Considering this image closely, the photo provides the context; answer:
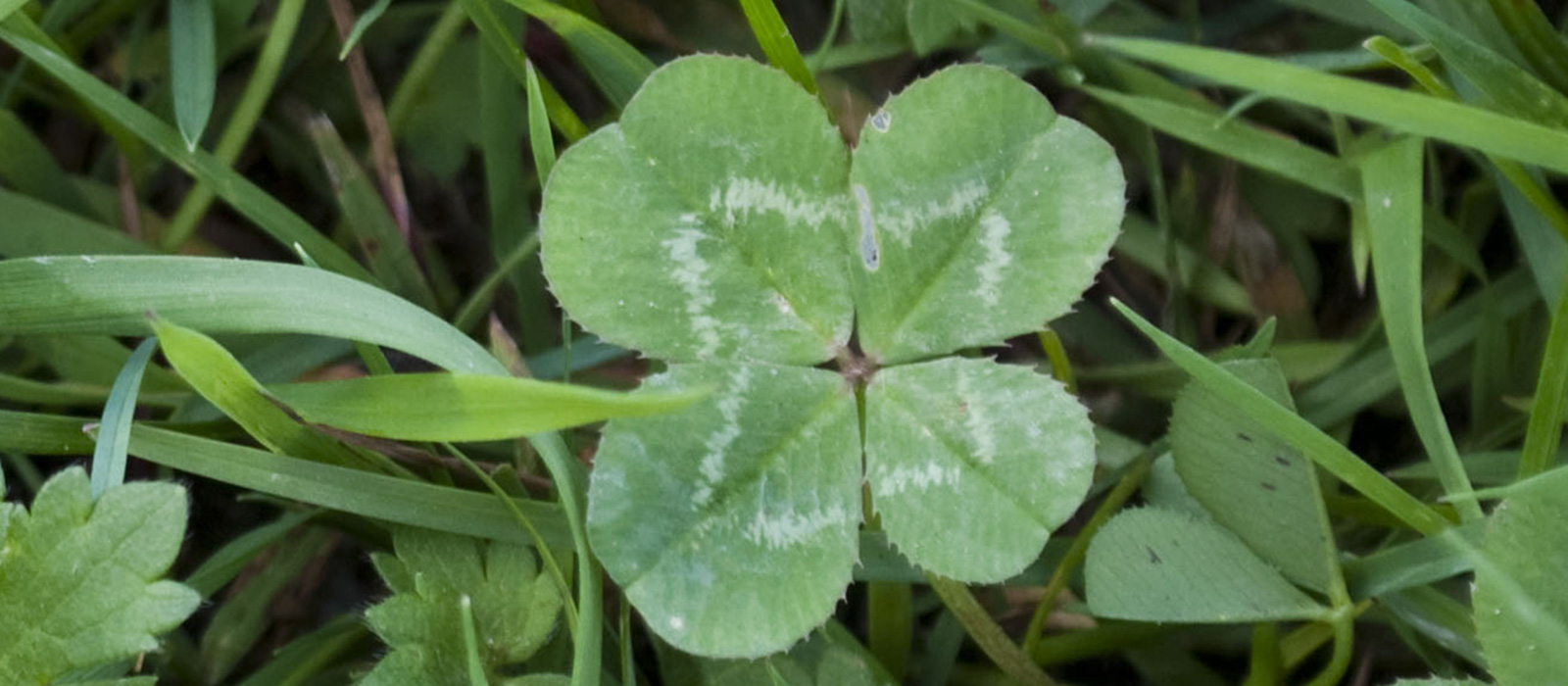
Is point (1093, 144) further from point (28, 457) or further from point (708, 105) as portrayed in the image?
point (28, 457)

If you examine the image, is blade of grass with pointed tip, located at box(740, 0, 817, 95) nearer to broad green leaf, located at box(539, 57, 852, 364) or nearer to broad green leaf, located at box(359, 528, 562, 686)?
broad green leaf, located at box(539, 57, 852, 364)

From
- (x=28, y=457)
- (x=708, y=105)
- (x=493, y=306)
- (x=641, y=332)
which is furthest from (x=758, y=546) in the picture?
(x=28, y=457)

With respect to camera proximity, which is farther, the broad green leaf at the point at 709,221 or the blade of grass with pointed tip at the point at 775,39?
the blade of grass with pointed tip at the point at 775,39

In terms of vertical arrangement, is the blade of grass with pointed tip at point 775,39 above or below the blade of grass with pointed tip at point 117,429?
above

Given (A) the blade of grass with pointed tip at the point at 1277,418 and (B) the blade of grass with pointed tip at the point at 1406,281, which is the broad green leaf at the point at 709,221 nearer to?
(A) the blade of grass with pointed tip at the point at 1277,418

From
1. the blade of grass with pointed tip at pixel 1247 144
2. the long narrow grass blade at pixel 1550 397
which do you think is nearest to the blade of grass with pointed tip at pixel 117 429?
the blade of grass with pointed tip at pixel 1247 144

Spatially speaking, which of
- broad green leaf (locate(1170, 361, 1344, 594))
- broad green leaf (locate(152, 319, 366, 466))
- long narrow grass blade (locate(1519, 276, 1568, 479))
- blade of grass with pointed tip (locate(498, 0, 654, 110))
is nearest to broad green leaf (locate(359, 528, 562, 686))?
broad green leaf (locate(152, 319, 366, 466))
